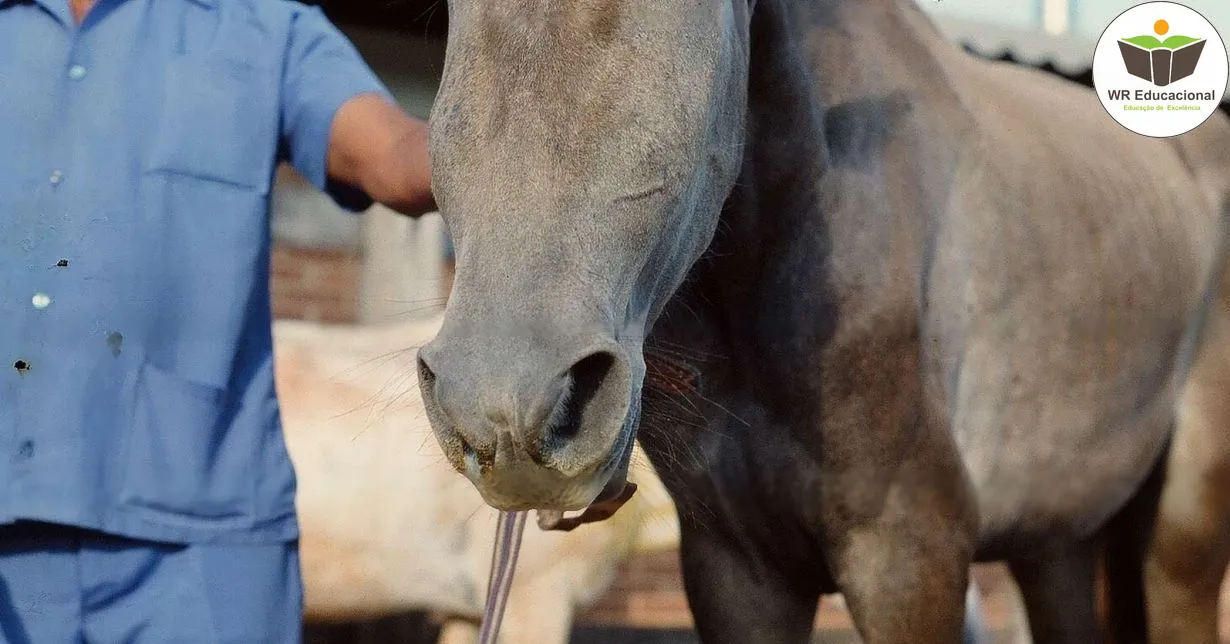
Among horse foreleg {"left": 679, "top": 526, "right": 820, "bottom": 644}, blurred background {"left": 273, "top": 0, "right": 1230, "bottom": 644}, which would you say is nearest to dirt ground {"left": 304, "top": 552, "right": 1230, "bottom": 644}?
blurred background {"left": 273, "top": 0, "right": 1230, "bottom": 644}

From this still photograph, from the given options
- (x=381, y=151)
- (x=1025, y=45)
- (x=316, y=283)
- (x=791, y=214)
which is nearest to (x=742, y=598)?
(x=791, y=214)

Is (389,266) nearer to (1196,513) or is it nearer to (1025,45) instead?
(1025,45)

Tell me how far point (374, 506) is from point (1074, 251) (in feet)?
7.45

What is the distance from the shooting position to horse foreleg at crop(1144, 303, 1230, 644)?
111 inches

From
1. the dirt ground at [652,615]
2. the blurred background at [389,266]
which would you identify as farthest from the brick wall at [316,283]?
the dirt ground at [652,615]

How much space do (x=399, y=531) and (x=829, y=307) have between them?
235 centimetres

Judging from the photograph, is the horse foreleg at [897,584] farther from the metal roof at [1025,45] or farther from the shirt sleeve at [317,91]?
the metal roof at [1025,45]

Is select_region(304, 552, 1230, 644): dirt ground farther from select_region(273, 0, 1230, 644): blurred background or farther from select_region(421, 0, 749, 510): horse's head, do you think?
select_region(421, 0, 749, 510): horse's head

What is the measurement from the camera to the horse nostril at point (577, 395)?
3.95ft

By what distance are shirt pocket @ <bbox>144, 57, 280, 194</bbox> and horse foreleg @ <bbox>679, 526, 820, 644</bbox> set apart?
0.92 meters

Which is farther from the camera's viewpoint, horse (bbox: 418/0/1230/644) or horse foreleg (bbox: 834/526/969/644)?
horse foreleg (bbox: 834/526/969/644)

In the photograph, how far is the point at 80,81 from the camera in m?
1.76

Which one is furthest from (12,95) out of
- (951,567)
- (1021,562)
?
(1021,562)

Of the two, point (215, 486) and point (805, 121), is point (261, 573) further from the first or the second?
point (805, 121)
